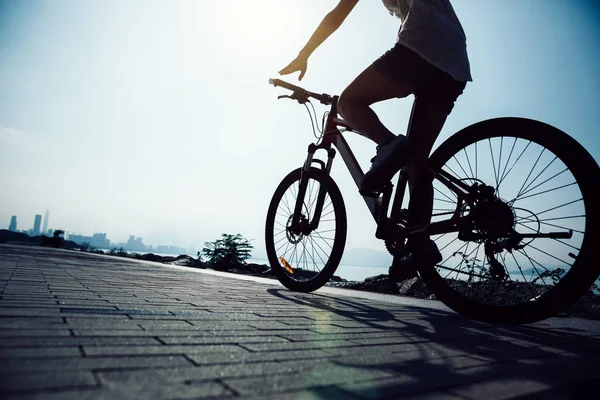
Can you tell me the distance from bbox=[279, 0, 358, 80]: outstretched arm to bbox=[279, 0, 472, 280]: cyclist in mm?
330

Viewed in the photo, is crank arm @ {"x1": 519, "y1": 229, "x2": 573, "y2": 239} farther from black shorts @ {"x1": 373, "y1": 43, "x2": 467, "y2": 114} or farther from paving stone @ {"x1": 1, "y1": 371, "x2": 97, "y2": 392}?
paving stone @ {"x1": 1, "y1": 371, "x2": 97, "y2": 392}

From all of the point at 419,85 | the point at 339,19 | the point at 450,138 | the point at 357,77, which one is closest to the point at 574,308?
the point at 450,138

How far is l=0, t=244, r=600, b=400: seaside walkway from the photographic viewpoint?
83 centimetres

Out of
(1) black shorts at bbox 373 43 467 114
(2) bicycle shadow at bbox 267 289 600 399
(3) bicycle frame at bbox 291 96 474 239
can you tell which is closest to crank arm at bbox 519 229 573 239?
(3) bicycle frame at bbox 291 96 474 239

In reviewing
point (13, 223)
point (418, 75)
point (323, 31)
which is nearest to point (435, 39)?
point (418, 75)

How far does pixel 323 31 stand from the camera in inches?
126

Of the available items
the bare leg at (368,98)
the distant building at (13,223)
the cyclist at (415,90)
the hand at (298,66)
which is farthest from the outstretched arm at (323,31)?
the distant building at (13,223)

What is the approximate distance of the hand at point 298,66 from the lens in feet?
11.5

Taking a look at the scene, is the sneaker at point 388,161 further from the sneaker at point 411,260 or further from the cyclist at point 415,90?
the sneaker at point 411,260

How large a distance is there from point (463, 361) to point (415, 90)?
77.0 inches

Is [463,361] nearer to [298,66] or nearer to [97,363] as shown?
[97,363]

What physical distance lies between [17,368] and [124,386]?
0.24m

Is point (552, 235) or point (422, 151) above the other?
point (422, 151)

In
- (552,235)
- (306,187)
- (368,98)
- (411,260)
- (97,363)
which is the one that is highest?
(368,98)
